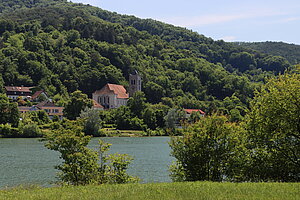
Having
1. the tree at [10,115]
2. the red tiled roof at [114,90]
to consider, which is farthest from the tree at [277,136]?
the red tiled roof at [114,90]

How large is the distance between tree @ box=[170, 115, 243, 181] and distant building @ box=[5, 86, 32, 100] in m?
117

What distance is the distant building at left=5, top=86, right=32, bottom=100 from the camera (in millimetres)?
132500

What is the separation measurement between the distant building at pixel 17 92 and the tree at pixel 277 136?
11810 centimetres

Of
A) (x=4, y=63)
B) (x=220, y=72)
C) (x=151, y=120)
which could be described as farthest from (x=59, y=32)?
(x=151, y=120)

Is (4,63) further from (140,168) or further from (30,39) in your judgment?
(140,168)

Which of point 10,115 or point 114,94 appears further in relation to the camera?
point 114,94

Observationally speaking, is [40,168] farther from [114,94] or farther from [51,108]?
[114,94]

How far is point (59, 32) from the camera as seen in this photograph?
640 ft

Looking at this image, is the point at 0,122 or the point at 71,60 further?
the point at 71,60

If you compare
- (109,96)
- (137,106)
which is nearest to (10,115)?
(137,106)

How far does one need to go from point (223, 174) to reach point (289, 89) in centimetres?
536

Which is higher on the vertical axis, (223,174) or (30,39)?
(30,39)

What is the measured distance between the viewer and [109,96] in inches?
5723

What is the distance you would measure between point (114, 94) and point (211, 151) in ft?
407
